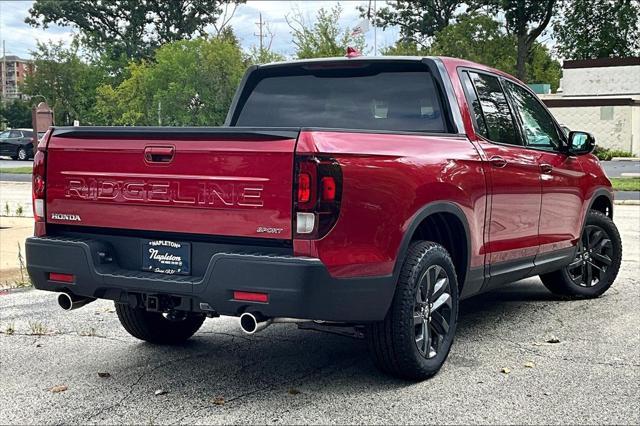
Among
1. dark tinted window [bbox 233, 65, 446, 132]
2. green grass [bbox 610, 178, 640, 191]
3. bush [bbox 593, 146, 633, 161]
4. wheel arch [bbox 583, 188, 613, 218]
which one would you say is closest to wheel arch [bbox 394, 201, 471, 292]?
dark tinted window [bbox 233, 65, 446, 132]

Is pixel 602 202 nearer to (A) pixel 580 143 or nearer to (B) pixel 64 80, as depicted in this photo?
(A) pixel 580 143

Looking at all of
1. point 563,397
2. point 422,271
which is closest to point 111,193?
Result: point 422,271

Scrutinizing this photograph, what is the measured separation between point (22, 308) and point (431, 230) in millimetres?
3841

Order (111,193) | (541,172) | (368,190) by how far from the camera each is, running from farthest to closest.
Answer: (541,172) → (111,193) → (368,190)

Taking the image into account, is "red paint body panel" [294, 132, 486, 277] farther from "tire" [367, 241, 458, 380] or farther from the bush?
the bush

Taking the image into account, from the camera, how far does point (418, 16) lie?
67.4m

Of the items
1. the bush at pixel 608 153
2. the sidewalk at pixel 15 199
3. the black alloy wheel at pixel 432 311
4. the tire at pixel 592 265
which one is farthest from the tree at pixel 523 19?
the black alloy wheel at pixel 432 311

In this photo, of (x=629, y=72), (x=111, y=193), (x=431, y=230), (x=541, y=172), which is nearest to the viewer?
(x=111, y=193)

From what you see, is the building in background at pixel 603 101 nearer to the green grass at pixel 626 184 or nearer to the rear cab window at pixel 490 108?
the green grass at pixel 626 184

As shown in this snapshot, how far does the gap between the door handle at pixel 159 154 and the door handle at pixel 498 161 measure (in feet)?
7.36

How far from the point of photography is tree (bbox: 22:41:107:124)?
61562 mm

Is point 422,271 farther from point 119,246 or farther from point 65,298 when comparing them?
point 65,298

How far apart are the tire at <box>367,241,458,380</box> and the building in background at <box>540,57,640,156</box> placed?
37.4 m

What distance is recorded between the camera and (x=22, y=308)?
7309 millimetres
